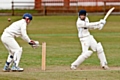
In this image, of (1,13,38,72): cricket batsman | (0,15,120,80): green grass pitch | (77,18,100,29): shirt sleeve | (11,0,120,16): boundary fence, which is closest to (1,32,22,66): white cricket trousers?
(1,13,38,72): cricket batsman

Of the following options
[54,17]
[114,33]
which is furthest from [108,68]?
[54,17]

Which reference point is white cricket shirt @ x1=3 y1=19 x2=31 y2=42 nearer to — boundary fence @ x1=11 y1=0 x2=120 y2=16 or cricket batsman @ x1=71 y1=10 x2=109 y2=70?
cricket batsman @ x1=71 y1=10 x2=109 y2=70

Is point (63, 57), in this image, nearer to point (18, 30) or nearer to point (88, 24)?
point (88, 24)

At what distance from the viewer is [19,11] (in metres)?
45.1

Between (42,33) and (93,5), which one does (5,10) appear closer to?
(93,5)

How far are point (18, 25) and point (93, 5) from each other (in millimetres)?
32544

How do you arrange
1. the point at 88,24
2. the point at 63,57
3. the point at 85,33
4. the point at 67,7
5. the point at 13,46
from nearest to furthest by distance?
the point at 13,46 → the point at 88,24 → the point at 85,33 → the point at 63,57 → the point at 67,7

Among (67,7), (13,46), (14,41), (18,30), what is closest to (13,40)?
(14,41)

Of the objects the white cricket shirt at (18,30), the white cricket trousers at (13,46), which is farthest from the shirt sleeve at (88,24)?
the white cricket trousers at (13,46)

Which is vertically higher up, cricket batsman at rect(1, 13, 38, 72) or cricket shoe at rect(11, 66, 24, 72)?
cricket batsman at rect(1, 13, 38, 72)

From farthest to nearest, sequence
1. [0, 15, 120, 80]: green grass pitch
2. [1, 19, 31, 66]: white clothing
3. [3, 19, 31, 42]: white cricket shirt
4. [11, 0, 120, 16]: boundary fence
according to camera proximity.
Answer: [11, 0, 120, 16]: boundary fence → [1, 19, 31, 66]: white clothing → [3, 19, 31, 42]: white cricket shirt → [0, 15, 120, 80]: green grass pitch

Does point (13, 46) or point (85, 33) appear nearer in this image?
point (13, 46)

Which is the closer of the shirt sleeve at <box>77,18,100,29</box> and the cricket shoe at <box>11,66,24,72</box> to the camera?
the cricket shoe at <box>11,66,24,72</box>

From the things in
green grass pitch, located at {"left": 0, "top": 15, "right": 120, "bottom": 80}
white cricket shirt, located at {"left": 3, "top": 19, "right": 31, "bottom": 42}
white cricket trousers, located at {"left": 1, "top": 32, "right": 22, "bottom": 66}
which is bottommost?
green grass pitch, located at {"left": 0, "top": 15, "right": 120, "bottom": 80}
